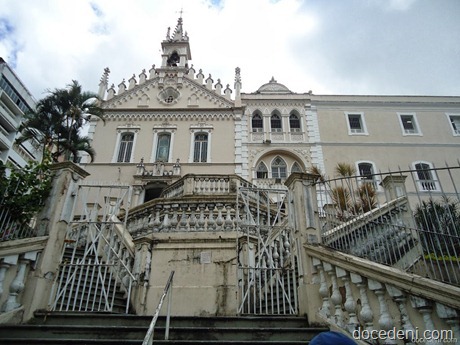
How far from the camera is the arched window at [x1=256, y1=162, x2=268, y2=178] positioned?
22.2 metres

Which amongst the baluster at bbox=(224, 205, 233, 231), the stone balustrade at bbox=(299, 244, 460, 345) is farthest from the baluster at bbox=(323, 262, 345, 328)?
the baluster at bbox=(224, 205, 233, 231)

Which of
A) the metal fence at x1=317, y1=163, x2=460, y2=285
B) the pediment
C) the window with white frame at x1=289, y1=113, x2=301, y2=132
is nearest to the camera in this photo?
the metal fence at x1=317, y1=163, x2=460, y2=285

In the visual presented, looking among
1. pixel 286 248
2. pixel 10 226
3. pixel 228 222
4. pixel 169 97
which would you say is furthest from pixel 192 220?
pixel 169 97

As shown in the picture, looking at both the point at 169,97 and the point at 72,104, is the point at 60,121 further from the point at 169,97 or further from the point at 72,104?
the point at 169,97

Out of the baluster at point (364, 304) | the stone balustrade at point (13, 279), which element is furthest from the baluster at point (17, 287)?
the baluster at point (364, 304)

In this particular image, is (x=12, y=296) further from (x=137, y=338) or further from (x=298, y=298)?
(x=298, y=298)

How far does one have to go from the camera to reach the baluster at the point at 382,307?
355 centimetres

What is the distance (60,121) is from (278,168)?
13.8 m

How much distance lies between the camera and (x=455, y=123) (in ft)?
80.6

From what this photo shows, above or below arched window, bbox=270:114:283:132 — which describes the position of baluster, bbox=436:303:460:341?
below

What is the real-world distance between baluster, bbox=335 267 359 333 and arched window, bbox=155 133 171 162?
18.6 metres

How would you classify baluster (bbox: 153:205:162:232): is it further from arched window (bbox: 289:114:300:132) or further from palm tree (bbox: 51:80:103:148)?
arched window (bbox: 289:114:300:132)

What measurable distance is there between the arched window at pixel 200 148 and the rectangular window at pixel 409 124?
14887mm

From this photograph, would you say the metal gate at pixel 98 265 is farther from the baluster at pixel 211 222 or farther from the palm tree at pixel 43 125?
the palm tree at pixel 43 125
